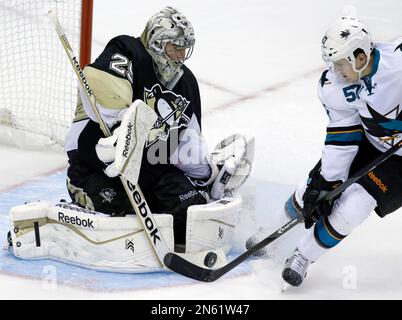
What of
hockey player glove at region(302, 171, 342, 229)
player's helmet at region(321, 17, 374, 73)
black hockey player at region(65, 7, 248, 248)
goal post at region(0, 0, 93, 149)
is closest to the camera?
player's helmet at region(321, 17, 374, 73)

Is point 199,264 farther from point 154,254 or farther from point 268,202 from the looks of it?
point 268,202

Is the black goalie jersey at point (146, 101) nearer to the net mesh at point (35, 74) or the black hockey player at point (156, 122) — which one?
the black hockey player at point (156, 122)

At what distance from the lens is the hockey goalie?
8.60ft

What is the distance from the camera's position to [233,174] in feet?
9.84

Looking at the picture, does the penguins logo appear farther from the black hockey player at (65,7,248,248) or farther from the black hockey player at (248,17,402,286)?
the black hockey player at (248,17,402,286)

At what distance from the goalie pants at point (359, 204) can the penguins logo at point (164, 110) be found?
61cm

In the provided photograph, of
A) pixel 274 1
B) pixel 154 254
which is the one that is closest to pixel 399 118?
pixel 154 254

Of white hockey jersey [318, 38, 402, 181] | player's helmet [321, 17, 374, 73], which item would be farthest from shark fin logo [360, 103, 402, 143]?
player's helmet [321, 17, 374, 73]

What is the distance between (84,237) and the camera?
266 centimetres

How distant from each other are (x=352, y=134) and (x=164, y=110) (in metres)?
0.63

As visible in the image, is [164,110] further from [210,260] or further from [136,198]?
[210,260]

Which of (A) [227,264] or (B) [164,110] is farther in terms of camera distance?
(B) [164,110]

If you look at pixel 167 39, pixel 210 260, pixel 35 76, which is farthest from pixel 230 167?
pixel 35 76

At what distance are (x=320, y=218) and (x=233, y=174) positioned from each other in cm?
49
